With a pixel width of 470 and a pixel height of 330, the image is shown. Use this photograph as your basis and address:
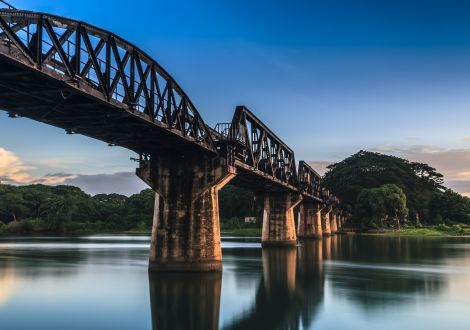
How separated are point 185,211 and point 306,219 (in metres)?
85.5

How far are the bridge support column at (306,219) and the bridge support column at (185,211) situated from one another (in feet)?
269

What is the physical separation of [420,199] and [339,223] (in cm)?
3069

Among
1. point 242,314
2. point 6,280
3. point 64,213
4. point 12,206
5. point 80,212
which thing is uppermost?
point 12,206

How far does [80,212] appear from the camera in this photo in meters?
183

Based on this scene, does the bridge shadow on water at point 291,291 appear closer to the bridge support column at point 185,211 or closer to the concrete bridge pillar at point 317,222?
the bridge support column at point 185,211

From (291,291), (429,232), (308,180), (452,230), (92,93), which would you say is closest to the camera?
(92,93)

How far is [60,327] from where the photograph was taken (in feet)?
80.1

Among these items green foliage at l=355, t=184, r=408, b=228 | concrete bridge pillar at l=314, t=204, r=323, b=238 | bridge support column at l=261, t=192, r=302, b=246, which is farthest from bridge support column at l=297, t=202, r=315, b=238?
bridge support column at l=261, t=192, r=302, b=246

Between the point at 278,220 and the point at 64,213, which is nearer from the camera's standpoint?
the point at 278,220

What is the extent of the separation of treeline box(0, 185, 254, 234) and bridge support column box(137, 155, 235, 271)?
12396cm

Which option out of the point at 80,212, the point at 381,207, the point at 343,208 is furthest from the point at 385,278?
the point at 80,212

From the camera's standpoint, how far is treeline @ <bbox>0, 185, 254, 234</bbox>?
166 m

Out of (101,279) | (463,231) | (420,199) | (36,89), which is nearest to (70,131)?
(36,89)

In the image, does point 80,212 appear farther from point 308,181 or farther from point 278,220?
point 278,220
